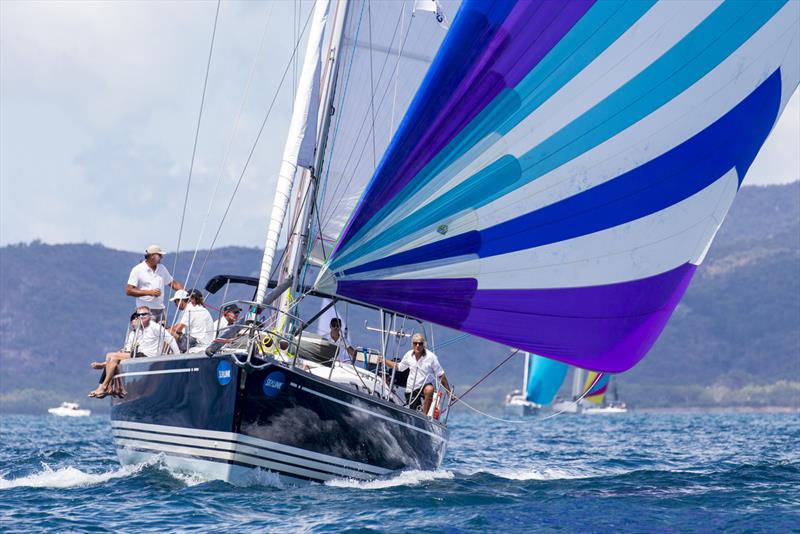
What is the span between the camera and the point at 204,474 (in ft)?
35.9

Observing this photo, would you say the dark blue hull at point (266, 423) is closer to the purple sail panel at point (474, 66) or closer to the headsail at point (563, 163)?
the headsail at point (563, 163)

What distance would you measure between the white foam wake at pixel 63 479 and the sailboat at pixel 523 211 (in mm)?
695

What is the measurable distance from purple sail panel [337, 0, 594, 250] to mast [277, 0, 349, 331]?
1994 mm

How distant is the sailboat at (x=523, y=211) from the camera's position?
10555 mm

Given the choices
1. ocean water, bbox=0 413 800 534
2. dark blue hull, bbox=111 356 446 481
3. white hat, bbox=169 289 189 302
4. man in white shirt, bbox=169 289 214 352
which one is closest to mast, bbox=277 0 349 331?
man in white shirt, bbox=169 289 214 352

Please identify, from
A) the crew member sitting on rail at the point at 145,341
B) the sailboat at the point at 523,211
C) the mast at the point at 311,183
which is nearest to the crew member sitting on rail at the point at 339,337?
the mast at the point at 311,183

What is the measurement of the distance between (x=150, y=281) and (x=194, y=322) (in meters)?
0.80

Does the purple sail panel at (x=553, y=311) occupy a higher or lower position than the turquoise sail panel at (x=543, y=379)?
lower

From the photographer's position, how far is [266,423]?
34.9 ft

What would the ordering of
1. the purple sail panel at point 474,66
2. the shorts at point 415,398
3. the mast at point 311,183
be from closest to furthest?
1. the purple sail panel at point 474,66
2. the mast at point 311,183
3. the shorts at point 415,398

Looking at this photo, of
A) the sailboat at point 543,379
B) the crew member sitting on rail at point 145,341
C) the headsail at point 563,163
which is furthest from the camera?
the sailboat at point 543,379

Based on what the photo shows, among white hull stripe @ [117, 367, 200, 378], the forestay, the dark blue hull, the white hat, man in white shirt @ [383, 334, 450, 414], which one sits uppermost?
the forestay

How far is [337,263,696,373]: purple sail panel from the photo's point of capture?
1118 cm

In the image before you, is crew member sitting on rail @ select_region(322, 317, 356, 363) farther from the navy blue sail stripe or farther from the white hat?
the navy blue sail stripe
